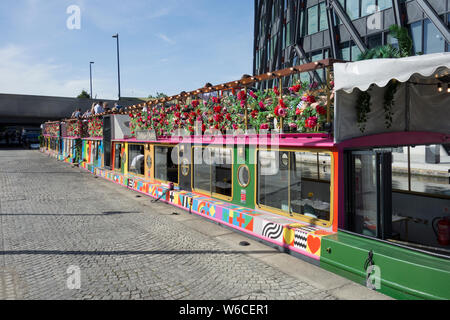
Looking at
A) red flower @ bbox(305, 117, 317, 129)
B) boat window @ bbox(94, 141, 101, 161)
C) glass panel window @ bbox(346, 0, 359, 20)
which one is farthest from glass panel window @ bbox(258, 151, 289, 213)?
glass panel window @ bbox(346, 0, 359, 20)

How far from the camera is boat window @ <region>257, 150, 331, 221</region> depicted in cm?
655

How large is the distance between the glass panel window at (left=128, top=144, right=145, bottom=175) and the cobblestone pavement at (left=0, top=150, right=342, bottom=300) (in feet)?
9.66

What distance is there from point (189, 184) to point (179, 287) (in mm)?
5570

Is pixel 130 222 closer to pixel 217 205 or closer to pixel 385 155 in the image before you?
pixel 217 205

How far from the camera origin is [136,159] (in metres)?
14.2

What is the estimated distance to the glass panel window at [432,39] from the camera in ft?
72.4

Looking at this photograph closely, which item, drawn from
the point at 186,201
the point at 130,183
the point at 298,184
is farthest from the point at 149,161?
the point at 298,184

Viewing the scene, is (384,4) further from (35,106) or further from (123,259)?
(35,106)

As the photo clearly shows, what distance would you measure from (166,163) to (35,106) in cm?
4240

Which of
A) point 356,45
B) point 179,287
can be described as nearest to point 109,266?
point 179,287

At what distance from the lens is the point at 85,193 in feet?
45.1

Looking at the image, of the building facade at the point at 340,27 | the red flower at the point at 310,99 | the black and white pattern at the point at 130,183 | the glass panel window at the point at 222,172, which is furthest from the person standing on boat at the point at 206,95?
the building facade at the point at 340,27

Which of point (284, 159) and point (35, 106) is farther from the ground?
point (35, 106)

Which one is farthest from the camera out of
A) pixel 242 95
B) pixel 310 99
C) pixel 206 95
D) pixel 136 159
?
pixel 136 159
